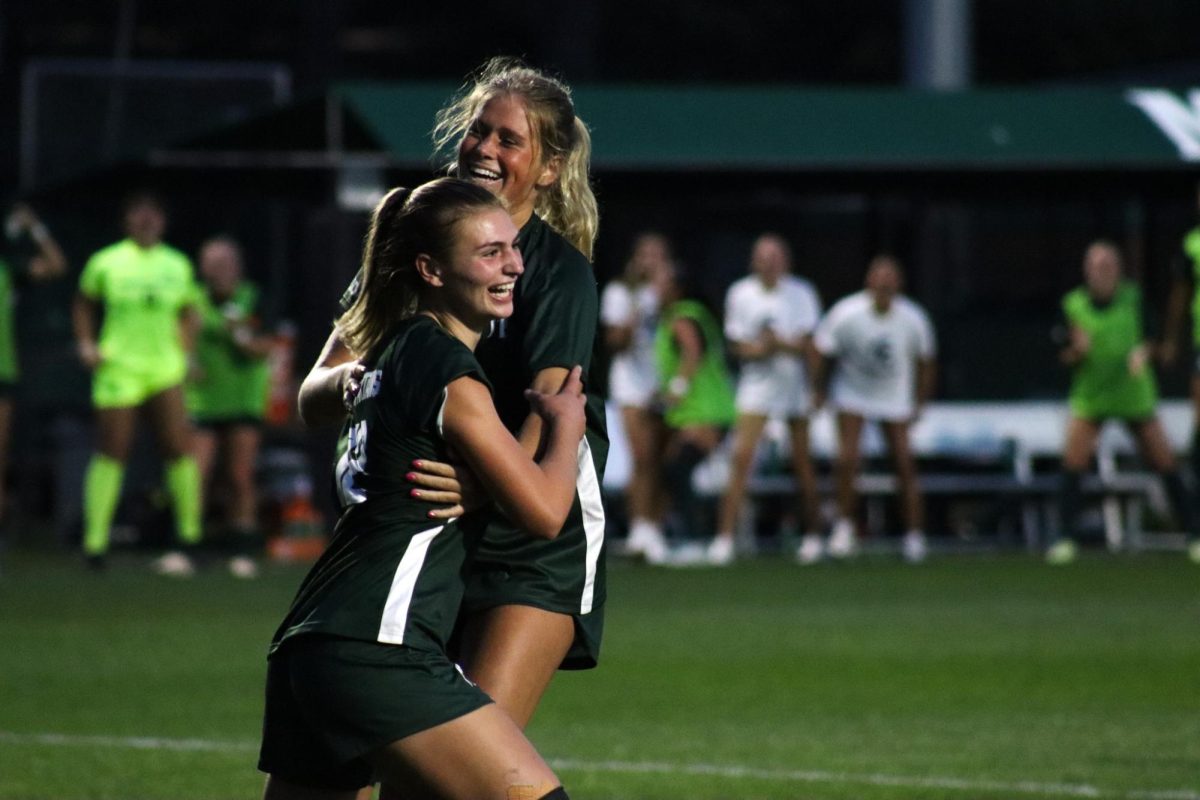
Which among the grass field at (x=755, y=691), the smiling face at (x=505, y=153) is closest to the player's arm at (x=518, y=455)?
the smiling face at (x=505, y=153)

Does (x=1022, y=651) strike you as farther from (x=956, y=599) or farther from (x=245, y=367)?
(x=245, y=367)

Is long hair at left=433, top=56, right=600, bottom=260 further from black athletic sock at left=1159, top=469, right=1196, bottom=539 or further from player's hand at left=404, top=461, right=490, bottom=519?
black athletic sock at left=1159, top=469, right=1196, bottom=539

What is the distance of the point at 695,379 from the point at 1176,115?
17.6 feet

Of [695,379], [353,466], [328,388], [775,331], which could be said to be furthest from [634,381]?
[353,466]

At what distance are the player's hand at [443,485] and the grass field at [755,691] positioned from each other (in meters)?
2.97

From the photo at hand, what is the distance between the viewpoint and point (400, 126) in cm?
1928

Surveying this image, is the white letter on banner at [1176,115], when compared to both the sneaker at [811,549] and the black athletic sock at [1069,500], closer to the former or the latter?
the black athletic sock at [1069,500]

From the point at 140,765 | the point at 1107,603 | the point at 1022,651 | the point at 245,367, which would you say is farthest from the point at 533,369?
the point at 245,367

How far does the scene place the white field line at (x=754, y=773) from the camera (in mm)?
7531

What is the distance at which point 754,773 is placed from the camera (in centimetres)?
802

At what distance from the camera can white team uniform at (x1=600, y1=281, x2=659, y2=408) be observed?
720 inches

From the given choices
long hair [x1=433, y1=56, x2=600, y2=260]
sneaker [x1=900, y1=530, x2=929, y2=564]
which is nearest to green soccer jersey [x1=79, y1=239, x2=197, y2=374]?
sneaker [x1=900, y1=530, x2=929, y2=564]

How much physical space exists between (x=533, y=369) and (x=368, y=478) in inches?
22.5

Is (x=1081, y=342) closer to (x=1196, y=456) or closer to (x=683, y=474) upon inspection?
(x=1196, y=456)
